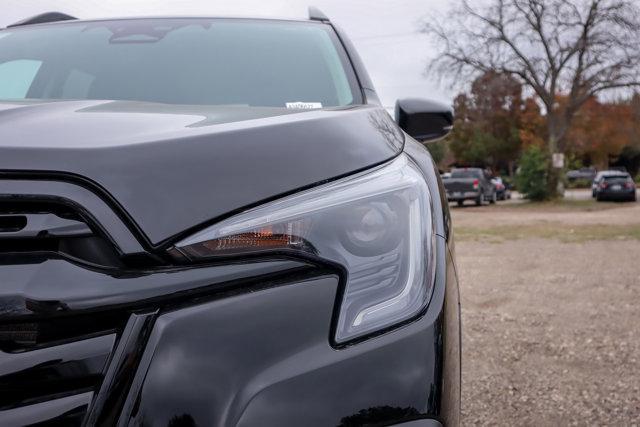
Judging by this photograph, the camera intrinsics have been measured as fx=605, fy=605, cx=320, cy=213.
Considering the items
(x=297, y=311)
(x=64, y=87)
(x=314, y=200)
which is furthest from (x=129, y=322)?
(x=64, y=87)

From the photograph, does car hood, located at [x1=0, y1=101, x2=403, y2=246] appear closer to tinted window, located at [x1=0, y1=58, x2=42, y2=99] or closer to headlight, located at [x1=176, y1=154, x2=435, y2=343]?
headlight, located at [x1=176, y1=154, x2=435, y2=343]

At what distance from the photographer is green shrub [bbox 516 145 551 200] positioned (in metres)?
24.2

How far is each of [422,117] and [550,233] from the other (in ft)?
33.6

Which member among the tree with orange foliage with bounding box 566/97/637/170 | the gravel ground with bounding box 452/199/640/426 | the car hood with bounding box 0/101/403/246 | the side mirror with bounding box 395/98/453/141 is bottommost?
the tree with orange foliage with bounding box 566/97/637/170

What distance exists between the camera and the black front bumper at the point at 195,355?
869mm

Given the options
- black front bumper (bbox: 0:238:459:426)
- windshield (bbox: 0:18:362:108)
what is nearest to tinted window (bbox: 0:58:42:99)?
windshield (bbox: 0:18:362:108)

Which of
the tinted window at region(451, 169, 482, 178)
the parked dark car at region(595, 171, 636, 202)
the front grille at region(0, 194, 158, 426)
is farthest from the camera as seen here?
the parked dark car at region(595, 171, 636, 202)

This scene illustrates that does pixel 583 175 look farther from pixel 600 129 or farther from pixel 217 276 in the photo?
pixel 217 276

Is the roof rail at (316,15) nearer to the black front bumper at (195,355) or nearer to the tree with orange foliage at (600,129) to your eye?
the black front bumper at (195,355)

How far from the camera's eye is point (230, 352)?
915mm

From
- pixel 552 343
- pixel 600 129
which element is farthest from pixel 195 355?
pixel 600 129

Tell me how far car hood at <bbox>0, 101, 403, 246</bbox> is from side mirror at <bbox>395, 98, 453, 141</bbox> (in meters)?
0.97

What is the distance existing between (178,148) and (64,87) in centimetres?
142

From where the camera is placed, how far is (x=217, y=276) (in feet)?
3.18
